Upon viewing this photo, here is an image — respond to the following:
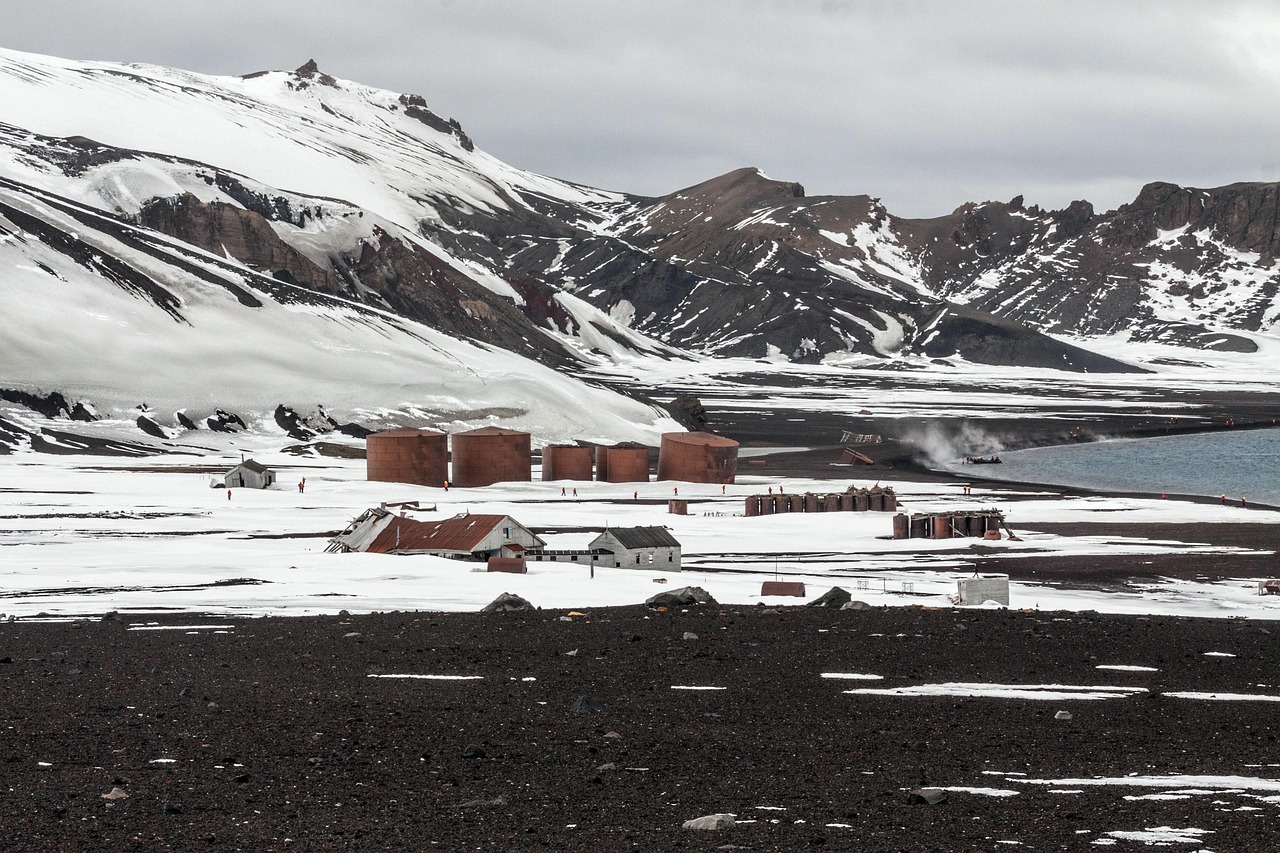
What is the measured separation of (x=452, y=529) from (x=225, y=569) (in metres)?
8.32

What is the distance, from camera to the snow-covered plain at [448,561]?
3809cm

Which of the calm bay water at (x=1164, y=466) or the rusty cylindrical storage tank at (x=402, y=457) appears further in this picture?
the rusty cylindrical storage tank at (x=402, y=457)

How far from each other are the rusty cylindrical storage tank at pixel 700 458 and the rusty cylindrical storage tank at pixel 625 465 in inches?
65.5

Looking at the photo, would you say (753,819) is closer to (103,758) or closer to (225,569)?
(103,758)

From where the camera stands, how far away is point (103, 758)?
1634 cm

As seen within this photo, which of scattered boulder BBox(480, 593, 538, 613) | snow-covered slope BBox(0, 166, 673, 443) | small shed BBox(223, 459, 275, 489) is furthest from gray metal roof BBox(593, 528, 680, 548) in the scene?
snow-covered slope BBox(0, 166, 673, 443)

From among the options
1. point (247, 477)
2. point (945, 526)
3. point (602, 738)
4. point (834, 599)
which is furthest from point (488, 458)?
point (602, 738)

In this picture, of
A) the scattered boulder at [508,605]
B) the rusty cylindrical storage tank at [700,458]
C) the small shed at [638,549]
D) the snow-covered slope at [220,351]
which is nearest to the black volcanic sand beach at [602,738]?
the scattered boulder at [508,605]

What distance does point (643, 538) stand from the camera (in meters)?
48.0

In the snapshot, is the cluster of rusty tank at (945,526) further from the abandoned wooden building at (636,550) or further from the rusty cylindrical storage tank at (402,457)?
the rusty cylindrical storage tank at (402,457)

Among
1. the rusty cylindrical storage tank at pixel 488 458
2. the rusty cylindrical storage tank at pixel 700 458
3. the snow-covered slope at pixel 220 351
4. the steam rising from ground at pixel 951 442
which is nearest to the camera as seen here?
the rusty cylindrical storage tank at pixel 700 458

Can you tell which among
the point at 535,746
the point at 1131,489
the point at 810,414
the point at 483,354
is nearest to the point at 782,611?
the point at 535,746

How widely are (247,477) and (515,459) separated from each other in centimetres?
2094

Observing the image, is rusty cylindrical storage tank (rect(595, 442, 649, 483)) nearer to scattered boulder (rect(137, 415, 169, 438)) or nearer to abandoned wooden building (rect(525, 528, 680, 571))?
scattered boulder (rect(137, 415, 169, 438))
